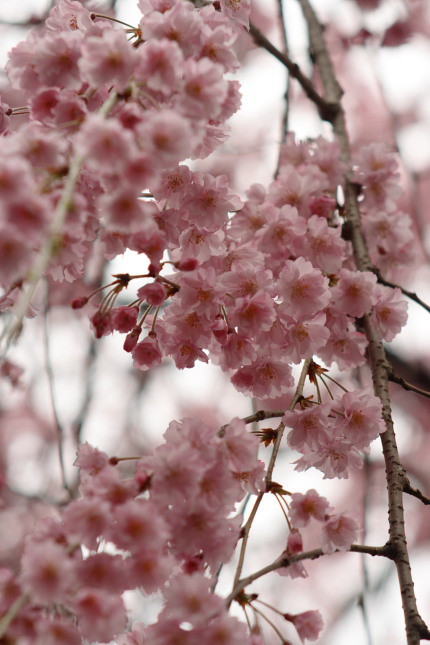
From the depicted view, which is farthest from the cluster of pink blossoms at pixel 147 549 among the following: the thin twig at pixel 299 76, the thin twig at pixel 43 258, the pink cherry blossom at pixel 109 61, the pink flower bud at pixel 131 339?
the thin twig at pixel 299 76

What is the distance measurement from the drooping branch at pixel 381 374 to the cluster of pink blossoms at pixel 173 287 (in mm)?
46

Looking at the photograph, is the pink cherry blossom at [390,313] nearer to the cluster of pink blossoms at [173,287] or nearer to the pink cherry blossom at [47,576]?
the cluster of pink blossoms at [173,287]

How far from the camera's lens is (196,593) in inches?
38.3

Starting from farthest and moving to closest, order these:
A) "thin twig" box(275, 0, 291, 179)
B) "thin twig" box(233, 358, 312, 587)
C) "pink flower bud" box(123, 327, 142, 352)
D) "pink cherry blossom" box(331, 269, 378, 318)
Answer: "thin twig" box(275, 0, 291, 179)
"pink cherry blossom" box(331, 269, 378, 318)
"pink flower bud" box(123, 327, 142, 352)
"thin twig" box(233, 358, 312, 587)

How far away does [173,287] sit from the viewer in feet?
4.81

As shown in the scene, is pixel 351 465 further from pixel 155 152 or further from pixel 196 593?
pixel 155 152

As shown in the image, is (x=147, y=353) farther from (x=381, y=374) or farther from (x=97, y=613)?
(x=97, y=613)

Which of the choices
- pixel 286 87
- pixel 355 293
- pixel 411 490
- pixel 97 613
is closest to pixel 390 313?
pixel 355 293

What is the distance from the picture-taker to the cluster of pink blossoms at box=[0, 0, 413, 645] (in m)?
0.89

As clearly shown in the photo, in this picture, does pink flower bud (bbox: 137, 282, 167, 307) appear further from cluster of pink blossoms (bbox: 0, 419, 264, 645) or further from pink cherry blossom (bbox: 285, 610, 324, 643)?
pink cherry blossom (bbox: 285, 610, 324, 643)

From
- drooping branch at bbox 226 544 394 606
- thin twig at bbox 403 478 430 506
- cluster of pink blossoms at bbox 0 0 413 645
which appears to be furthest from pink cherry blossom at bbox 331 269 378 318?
drooping branch at bbox 226 544 394 606

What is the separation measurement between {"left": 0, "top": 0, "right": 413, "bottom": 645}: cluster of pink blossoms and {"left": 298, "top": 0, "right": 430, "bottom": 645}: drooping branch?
0.05 metres

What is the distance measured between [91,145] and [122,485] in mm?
468

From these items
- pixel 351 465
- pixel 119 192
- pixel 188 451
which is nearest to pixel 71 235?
pixel 119 192
